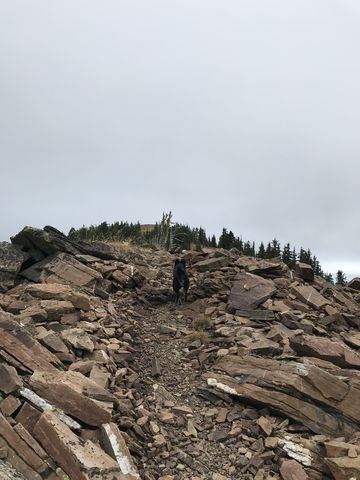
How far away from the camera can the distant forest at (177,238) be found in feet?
118

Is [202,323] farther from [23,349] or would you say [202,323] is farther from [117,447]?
[117,447]

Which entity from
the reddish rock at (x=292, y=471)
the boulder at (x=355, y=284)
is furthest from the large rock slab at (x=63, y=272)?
the boulder at (x=355, y=284)

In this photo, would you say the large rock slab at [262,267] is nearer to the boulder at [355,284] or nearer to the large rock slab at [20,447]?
the boulder at [355,284]

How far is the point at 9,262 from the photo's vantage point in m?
18.2

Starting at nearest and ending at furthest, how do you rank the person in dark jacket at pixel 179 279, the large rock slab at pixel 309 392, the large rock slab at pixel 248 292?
the large rock slab at pixel 309 392 < the large rock slab at pixel 248 292 < the person in dark jacket at pixel 179 279

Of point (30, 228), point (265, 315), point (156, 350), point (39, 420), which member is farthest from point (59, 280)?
point (39, 420)

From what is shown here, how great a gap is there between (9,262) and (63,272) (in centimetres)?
265

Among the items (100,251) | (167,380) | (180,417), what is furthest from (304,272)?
(180,417)

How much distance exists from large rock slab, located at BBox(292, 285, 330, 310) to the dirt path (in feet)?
21.6

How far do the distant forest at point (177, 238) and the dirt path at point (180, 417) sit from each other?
19541 mm

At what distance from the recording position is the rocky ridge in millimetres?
8117

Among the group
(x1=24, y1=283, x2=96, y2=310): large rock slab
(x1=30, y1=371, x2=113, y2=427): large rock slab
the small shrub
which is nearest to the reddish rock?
(x1=30, y1=371, x2=113, y2=427): large rock slab

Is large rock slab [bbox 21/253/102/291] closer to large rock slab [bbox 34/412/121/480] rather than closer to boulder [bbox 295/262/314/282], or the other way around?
large rock slab [bbox 34/412/121/480]

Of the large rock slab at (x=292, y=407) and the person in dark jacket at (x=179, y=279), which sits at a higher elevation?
the person in dark jacket at (x=179, y=279)
